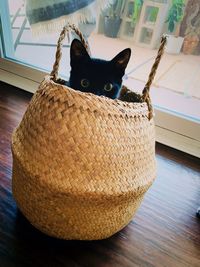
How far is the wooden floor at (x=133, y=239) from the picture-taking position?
63cm

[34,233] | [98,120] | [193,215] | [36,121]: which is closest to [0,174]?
[34,233]

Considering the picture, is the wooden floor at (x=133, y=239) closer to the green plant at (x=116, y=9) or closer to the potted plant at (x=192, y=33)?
the potted plant at (x=192, y=33)

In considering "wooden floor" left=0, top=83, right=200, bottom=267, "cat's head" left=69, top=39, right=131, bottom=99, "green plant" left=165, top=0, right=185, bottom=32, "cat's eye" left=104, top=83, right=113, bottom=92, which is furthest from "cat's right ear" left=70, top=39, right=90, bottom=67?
"green plant" left=165, top=0, right=185, bottom=32

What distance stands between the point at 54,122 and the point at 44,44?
118 centimetres

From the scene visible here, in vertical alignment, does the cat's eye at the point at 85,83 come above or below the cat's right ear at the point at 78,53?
below

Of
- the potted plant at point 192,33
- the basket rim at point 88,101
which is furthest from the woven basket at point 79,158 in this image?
the potted plant at point 192,33

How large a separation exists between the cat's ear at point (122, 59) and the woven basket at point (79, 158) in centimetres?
Answer: 11

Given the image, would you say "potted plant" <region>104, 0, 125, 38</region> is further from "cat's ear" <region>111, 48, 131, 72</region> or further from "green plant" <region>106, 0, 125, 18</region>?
"cat's ear" <region>111, 48, 131, 72</region>

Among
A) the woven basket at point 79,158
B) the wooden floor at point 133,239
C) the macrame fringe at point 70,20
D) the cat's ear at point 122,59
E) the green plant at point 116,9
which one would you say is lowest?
the wooden floor at point 133,239

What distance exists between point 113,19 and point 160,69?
1.24 ft

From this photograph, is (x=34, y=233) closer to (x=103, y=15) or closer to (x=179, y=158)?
(x=179, y=158)

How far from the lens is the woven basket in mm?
518

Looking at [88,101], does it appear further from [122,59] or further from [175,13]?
[175,13]

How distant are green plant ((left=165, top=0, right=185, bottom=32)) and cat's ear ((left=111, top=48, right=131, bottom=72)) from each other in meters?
0.57
